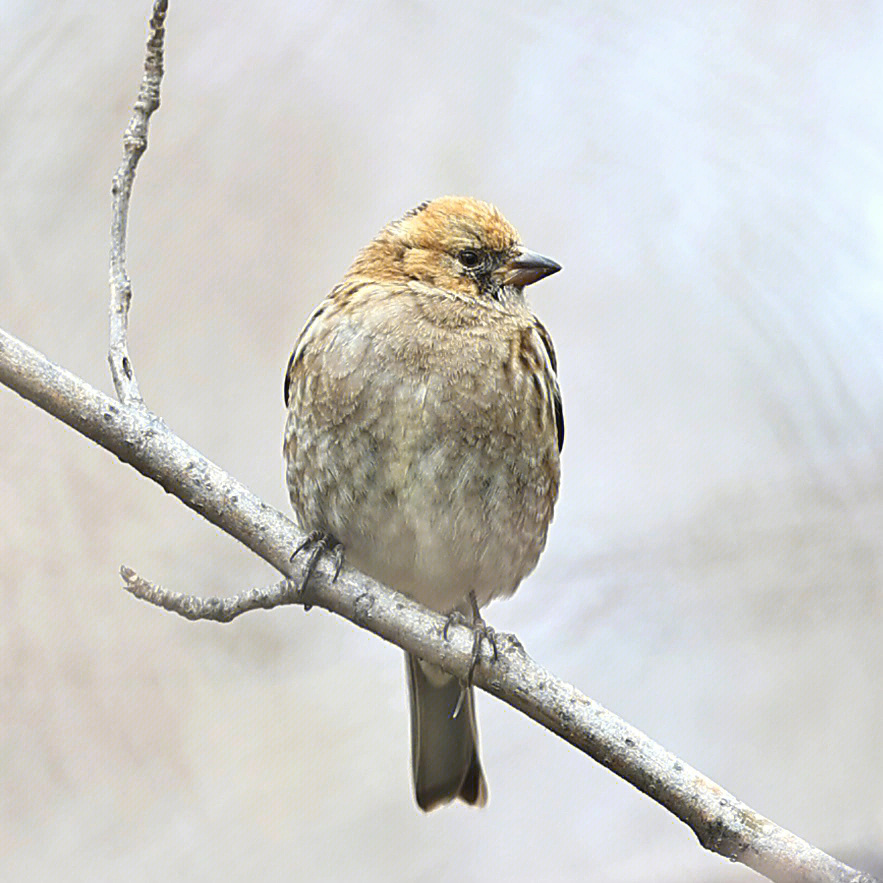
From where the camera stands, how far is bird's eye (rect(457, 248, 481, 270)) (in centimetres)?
374

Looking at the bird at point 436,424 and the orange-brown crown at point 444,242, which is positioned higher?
the orange-brown crown at point 444,242

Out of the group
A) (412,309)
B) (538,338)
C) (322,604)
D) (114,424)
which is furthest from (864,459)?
(114,424)

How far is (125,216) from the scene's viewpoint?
295 centimetres

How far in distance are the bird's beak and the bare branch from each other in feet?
4.16

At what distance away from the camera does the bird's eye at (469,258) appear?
3742 mm

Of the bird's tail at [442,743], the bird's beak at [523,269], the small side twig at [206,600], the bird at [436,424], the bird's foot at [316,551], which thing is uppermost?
the bird's beak at [523,269]

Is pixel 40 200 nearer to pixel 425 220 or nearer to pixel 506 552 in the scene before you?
pixel 425 220

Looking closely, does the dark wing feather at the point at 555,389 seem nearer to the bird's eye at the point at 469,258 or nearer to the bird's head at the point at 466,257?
the bird's head at the point at 466,257

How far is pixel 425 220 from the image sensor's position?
12.4 feet

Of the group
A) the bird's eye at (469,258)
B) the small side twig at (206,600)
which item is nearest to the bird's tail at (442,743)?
the small side twig at (206,600)

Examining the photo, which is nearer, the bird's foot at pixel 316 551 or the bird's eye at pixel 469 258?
the bird's foot at pixel 316 551

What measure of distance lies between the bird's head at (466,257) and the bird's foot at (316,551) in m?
0.89

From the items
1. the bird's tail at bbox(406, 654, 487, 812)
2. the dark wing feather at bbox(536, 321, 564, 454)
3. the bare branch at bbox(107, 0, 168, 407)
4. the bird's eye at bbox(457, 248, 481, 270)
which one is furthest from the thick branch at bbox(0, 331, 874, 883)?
the bird's eye at bbox(457, 248, 481, 270)

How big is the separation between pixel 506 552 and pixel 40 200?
206 cm
